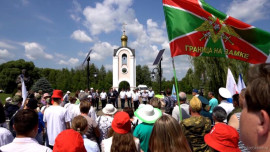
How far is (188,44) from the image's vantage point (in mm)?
4285

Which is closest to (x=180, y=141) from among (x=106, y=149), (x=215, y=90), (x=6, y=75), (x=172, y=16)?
(x=106, y=149)

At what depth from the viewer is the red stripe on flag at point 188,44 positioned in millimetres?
4160

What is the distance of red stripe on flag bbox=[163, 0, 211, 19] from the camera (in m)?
4.28

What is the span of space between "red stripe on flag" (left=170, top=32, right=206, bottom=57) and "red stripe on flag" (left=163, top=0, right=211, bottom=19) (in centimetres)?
50

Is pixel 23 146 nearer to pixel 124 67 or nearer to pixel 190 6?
pixel 190 6

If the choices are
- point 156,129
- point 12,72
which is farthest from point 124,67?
point 156,129

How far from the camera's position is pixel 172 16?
13.9 ft

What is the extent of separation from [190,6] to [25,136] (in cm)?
423

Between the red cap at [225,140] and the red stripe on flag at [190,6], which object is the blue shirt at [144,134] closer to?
the red cap at [225,140]

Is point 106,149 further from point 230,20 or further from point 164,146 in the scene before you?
point 230,20

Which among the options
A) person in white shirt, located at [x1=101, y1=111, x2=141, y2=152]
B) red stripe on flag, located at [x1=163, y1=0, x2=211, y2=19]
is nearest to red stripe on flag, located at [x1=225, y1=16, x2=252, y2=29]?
red stripe on flag, located at [x1=163, y1=0, x2=211, y2=19]

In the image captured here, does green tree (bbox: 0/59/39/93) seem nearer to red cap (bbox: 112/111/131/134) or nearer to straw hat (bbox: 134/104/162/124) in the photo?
straw hat (bbox: 134/104/162/124)

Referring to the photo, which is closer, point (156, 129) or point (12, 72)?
point (156, 129)

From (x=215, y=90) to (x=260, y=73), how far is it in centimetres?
1440
